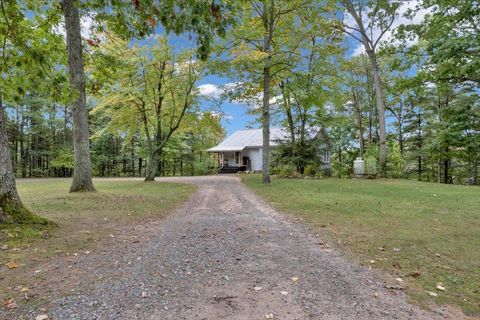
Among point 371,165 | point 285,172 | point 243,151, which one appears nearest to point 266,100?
point 285,172

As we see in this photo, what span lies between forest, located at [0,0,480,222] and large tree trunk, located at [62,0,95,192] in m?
0.04

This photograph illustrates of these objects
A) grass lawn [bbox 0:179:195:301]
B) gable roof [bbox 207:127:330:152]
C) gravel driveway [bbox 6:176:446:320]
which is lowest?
gravel driveway [bbox 6:176:446:320]

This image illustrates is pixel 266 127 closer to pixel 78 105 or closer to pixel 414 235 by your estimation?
pixel 78 105

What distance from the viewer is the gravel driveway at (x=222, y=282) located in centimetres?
277

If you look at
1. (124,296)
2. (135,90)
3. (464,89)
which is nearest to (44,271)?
(124,296)

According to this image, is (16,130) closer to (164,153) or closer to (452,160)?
(164,153)

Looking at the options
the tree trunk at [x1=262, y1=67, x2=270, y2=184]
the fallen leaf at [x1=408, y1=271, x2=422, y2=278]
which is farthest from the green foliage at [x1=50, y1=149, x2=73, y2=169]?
the fallen leaf at [x1=408, y1=271, x2=422, y2=278]

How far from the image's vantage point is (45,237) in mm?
5121

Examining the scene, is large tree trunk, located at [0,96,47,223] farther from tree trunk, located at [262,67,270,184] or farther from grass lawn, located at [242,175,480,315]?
tree trunk, located at [262,67,270,184]

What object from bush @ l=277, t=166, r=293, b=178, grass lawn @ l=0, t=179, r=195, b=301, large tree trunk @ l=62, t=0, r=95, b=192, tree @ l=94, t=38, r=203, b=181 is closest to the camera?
grass lawn @ l=0, t=179, r=195, b=301

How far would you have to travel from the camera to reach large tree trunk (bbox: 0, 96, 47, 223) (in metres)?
5.38

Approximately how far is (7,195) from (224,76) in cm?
1268

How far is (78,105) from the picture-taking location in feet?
35.4

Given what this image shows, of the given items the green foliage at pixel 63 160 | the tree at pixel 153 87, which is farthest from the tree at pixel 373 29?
the green foliage at pixel 63 160
